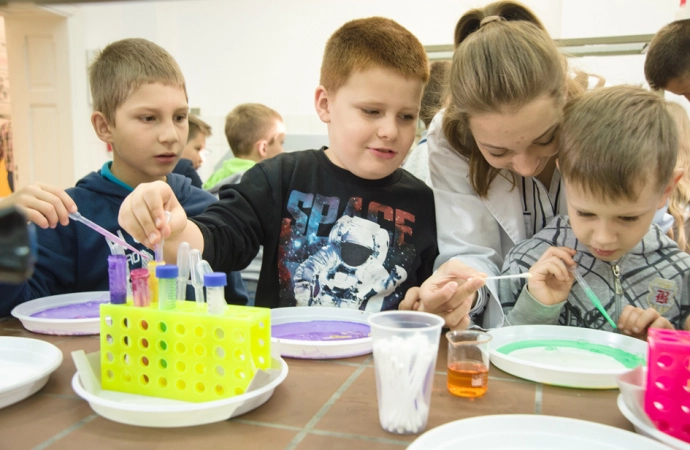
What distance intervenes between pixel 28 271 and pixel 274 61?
13.5 ft

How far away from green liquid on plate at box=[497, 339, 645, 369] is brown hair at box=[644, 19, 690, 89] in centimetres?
110

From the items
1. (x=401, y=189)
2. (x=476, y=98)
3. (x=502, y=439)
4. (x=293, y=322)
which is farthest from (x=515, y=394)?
(x=401, y=189)

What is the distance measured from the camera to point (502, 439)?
575mm

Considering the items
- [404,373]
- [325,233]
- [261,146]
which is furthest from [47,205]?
[261,146]

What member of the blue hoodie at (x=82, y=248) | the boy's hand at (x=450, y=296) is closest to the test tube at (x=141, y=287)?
the boy's hand at (x=450, y=296)

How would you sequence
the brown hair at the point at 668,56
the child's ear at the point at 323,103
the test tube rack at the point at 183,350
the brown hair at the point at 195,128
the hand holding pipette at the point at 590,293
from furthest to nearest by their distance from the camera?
the brown hair at the point at 195,128, the brown hair at the point at 668,56, the child's ear at the point at 323,103, the hand holding pipette at the point at 590,293, the test tube rack at the point at 183,350

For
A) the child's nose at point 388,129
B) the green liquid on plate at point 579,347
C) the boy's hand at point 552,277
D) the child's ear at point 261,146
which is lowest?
the green liquid on plate at point 579,347

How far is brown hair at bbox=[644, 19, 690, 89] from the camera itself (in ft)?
5.29

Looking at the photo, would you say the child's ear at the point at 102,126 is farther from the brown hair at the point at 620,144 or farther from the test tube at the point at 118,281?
the brown hair at the point at 620,144

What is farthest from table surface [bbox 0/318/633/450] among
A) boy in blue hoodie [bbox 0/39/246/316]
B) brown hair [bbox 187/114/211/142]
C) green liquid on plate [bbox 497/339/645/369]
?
brown hair [bbox 187/114/211/142]

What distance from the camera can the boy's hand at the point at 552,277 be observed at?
103 cm

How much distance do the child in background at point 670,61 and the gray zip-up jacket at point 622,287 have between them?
Answer: 793 mm

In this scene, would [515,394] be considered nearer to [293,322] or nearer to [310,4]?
[293,322]

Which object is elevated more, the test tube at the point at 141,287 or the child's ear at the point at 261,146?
the child's ear at the point at 261,146
